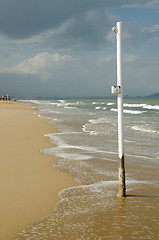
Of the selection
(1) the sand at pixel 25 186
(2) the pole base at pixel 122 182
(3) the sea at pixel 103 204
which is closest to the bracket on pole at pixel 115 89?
(2) the pole base at pixel 122 182

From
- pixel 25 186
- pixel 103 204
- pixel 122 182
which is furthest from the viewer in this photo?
pixel 25 186

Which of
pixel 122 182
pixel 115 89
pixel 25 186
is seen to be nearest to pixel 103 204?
pixel 122 182

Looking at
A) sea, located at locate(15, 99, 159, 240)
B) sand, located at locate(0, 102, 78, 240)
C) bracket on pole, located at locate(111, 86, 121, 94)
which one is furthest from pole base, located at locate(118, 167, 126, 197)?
bracket on pole, located at locate(111, 86, 121, 94)

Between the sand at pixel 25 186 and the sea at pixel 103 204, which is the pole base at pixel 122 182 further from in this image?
the sand at pixel 25 186

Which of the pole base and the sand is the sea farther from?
the sand

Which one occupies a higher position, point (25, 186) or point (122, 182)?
point (122, 182)

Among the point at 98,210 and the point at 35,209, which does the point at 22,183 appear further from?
the point at 98,210

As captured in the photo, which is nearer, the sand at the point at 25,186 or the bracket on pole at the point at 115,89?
the sand at the point at 25,186

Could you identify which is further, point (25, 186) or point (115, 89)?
point (25, 186)

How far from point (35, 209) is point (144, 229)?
7.03 ft

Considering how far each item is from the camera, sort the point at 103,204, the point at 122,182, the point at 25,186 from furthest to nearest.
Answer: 1. the point at 25,186
2. the point at 122,182
3. the point at 103,204

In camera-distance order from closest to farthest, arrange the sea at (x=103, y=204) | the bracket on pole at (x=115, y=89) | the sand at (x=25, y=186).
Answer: the sea at (x=103, y=204) → the sand at (x=25, y=186) → the bracket on pole at (x=115, y=89)

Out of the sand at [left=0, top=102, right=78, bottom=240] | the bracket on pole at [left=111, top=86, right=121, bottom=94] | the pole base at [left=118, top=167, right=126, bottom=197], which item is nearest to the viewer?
the sand at [left=0, top=102, right=78, bottom=240]

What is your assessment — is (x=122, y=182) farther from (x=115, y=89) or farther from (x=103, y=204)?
(x=115, y=89)
